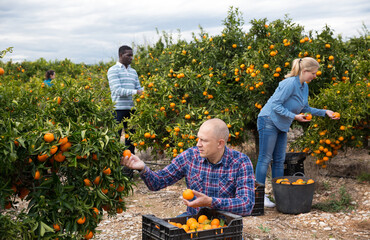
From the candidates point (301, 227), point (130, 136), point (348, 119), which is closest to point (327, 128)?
point (348, 119)

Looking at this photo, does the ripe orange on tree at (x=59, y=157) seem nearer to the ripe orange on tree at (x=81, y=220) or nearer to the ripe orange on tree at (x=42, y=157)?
the ripe orange on tree at (x=42, y=157)

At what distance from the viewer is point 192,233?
222cm

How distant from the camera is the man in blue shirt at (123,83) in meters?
5.76

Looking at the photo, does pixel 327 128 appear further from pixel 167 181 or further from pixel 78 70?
pixel 78 70

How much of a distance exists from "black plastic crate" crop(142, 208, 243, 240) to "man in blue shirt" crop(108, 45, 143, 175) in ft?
11.1

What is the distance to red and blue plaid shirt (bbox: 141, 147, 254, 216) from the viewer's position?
2533mm

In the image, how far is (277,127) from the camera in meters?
4.62

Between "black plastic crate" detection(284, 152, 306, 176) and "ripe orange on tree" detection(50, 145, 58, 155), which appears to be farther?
"black plastic crate" detection(284, 152, 306, 176)

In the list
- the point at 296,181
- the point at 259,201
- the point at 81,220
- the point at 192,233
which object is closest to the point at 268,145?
the point at 296,181

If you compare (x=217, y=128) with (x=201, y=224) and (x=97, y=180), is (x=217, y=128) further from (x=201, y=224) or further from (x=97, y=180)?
(x=97, y=180)

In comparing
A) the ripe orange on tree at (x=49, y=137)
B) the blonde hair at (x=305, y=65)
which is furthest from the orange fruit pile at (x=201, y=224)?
the blonde hair at (x=305, y=65)

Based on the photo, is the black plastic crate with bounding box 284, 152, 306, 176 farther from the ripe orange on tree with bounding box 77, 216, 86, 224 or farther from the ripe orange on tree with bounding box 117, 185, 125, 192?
the ripe orange on tree with bounding box 77, 216, 86, 224

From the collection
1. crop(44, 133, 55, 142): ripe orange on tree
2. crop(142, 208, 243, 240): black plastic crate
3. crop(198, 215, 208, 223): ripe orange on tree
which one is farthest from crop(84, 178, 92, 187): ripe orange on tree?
crop(198, 215, 208, 223): ripe orange on tree

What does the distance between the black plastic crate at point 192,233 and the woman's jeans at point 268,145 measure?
2.26 meters
